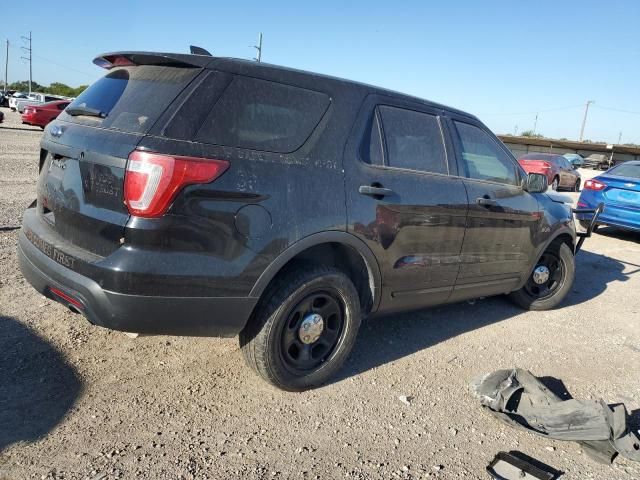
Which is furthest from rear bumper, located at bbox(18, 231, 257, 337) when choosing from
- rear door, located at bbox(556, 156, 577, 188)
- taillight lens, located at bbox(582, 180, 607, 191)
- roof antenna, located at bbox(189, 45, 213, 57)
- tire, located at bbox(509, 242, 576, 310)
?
rear door, located at bbox(556, 156, 577, 188)

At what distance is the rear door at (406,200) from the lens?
324 centimetres

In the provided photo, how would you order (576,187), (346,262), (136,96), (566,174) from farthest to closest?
(576,187) → (566,174) → (346,262) → (136,96)

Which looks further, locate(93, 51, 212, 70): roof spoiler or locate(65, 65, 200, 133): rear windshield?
locate(93, 51, 212, 70): roof spoiler

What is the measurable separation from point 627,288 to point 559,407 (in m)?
4.22

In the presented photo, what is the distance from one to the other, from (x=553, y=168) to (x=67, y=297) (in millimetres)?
19062

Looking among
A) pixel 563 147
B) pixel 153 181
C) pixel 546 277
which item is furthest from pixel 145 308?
pixel 563 147

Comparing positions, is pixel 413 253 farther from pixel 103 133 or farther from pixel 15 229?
pixel 15 229

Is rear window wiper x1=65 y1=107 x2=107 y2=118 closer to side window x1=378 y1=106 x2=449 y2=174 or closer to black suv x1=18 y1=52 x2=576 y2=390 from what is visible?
black suv x1=18 y1=52 x2=576 y2=390

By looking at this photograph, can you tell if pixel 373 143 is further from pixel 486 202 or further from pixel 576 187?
pixel 576 187

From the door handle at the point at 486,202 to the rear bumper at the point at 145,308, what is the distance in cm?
217

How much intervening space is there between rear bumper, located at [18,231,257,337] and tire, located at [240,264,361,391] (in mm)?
160

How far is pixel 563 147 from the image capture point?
53.9 meters

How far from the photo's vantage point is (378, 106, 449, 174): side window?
3502 mm

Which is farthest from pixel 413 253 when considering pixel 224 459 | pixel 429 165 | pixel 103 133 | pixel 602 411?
pixel 103 133
